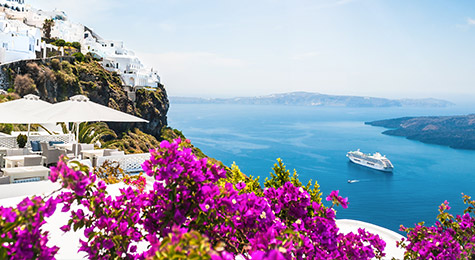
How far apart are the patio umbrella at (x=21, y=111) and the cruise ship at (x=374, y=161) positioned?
6467 cm

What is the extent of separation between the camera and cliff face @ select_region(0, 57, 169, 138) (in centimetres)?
3081

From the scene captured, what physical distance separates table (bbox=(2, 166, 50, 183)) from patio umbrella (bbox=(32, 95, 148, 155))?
107 centimetres

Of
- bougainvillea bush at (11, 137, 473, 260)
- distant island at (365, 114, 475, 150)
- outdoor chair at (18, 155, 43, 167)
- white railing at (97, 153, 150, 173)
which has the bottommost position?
distant island at (365, 114, 475, 150)

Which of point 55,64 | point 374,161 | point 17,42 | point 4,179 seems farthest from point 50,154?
point 374,161

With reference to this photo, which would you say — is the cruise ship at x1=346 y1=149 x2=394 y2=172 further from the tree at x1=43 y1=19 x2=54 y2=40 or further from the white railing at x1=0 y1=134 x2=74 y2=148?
the white railing at x1=0 y1=134 x2=74 y2=148

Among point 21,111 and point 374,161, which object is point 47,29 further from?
point 374,161

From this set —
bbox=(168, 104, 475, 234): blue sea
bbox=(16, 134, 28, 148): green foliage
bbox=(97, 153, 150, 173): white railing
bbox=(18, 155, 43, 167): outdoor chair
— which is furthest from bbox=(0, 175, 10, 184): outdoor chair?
bbox=(168, 104, 475, 234): blue sea

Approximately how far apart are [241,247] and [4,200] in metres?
4.47

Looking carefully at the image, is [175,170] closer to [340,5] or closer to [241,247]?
[241,247]

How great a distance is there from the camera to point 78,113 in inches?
279

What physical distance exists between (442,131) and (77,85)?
354 ft

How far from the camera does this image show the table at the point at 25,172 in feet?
19.4

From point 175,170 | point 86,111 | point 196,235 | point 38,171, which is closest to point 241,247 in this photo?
point 175,170

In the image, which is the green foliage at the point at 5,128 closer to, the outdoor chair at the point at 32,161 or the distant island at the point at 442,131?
the outdoor chair at the point at 32,161
